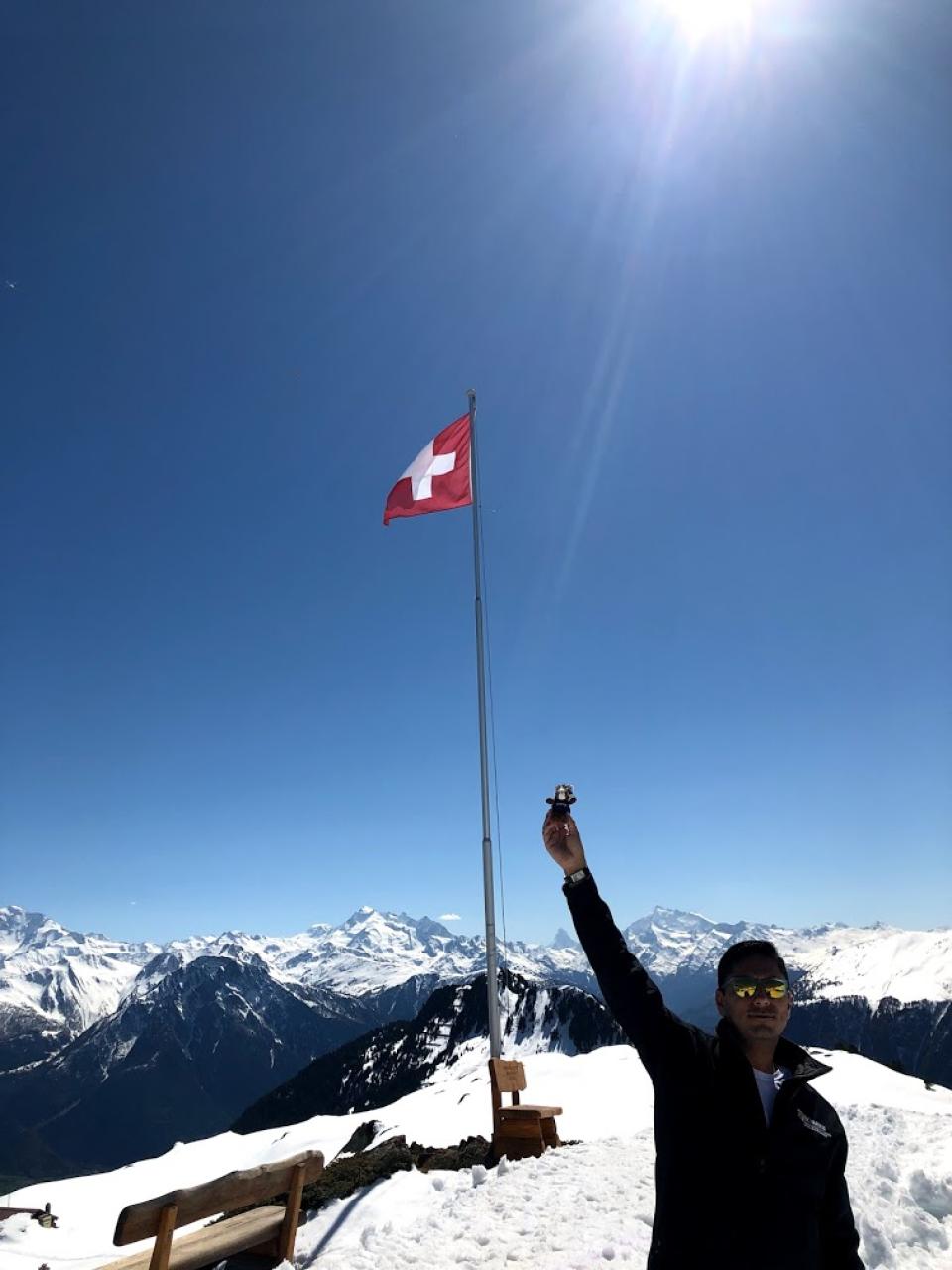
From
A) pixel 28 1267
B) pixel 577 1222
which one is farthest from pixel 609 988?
pixel 28 1267

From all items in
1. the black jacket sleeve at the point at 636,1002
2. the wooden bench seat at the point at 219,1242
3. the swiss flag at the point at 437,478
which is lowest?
the wooden bench seat at the point at 219,1242

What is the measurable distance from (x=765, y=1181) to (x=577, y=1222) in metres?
8.77

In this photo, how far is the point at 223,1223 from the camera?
9898mm

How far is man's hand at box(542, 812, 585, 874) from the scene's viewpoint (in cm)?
482

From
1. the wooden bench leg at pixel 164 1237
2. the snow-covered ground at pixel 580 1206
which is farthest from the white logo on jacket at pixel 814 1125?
the wooden bench leg at pixel 164 1237

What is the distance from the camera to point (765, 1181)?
13.5 ft

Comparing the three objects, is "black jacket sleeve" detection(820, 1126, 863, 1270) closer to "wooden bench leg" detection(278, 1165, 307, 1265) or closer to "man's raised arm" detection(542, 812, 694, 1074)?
"man's raised arm" detection(542, 812, 694, 1074)

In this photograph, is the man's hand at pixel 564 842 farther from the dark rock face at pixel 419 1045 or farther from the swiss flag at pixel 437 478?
the dark rock face at pixel 419 1045

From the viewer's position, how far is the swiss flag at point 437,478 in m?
21.8

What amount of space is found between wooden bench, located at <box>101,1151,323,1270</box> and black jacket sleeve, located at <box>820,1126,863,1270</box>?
6304 millimetres

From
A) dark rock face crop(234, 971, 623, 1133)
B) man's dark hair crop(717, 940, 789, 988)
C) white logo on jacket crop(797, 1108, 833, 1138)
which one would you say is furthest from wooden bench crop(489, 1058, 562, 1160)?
dark rock face crop(234, 971, 623, 1133)

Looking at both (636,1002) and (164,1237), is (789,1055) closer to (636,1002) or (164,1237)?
(636,1002)

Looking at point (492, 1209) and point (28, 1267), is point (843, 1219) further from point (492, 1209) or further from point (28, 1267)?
point (28, 1267)

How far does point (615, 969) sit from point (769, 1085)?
1078mm
